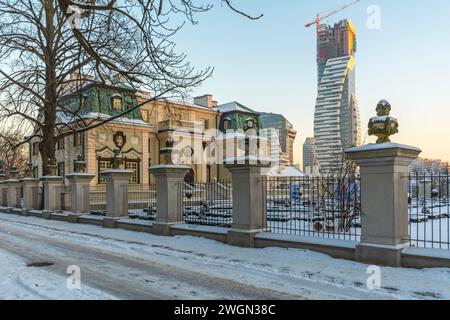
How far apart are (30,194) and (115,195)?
432 inches

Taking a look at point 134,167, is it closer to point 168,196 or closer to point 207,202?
point 207,202

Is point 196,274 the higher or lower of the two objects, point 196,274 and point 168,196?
the lower

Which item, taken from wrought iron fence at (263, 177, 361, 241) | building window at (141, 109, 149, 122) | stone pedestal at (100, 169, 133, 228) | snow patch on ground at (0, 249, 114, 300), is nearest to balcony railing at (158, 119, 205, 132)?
→ building window at (141, 109, 149, 122)

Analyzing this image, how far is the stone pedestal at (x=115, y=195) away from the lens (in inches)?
583

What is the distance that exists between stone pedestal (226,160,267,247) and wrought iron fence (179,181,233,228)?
30.5 inches

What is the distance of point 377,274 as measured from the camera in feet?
22.4

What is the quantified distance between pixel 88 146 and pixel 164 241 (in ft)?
74.1

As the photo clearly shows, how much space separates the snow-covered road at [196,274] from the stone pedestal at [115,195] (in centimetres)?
401

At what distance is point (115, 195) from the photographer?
583 inches

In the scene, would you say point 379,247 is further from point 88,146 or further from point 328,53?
point 328,53

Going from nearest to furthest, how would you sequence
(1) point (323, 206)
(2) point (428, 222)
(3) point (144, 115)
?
1. (1) point (323, 206)
2. (2) point (428, 222)
3. (3) point (144, 115)

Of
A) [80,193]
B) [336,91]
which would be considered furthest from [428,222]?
[336,91]
